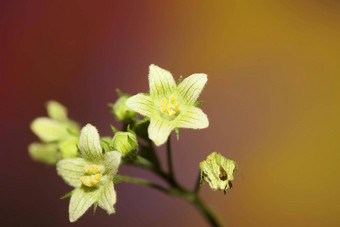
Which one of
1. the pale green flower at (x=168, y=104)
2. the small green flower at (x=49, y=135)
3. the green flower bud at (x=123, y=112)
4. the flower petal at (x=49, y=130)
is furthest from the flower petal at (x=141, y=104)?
the flower petal at (x=49, y=130)

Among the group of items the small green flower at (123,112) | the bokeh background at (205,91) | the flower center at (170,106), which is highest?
the flower center at (170,106)

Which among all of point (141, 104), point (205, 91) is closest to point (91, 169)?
point (141, 104)

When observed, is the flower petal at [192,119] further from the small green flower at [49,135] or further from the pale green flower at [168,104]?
the small green flower at [49,135]

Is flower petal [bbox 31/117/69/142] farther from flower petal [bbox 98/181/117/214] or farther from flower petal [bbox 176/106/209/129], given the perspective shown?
flower petal [bbox 176/106/209/129]

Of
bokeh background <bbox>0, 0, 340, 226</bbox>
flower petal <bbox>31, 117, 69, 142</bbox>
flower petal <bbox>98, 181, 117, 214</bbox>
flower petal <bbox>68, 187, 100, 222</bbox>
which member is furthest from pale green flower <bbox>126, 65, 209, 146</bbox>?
bokeh background <bbox>0, 0, 340, 226</bbox>

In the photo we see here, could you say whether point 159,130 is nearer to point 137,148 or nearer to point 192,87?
point 137,148

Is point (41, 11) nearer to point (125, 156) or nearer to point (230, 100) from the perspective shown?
point (230, 100)

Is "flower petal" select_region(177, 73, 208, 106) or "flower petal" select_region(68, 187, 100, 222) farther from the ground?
"flower petal" select_region(177, 73, 208, 106)
